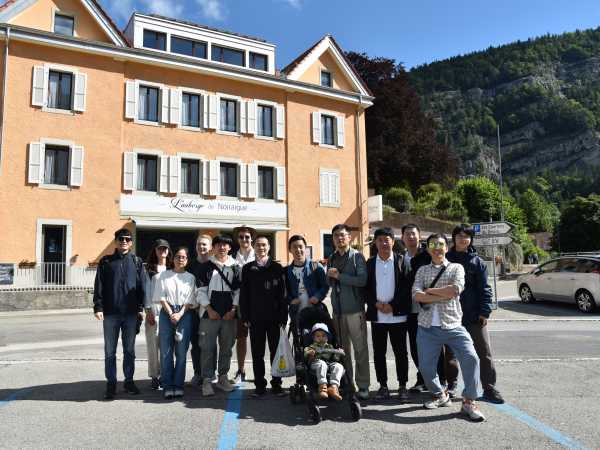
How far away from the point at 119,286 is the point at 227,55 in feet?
65.4

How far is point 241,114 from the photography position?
74.7 ft

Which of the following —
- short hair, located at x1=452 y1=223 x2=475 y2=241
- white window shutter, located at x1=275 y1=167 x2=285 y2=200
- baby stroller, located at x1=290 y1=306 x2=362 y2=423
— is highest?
white window shutter, located at x1=275 y1=167 x2=285 y2=200

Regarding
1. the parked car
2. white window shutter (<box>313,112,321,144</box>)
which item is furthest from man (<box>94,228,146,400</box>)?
white window shutter (<box>313,112,321,144</box>)

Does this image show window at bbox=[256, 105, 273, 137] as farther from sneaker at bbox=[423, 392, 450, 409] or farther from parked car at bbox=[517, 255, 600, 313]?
sneaker at bbox=[423, 392, 450, 409]

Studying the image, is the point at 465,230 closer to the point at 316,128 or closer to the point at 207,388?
the point at 207,388

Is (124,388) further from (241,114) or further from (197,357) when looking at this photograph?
(241,114)

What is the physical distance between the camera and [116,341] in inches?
224

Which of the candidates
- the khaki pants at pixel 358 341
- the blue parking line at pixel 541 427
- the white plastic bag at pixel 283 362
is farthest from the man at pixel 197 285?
the blue parking line at pixel 541 427

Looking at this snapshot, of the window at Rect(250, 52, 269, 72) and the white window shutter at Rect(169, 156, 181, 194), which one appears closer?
the white window shutter at Rect(169, 156, 181, 194)

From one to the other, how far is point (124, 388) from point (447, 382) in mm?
3875

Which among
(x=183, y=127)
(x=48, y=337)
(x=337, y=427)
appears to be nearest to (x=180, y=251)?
(x=337, y=427)

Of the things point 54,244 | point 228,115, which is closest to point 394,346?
point 54,244

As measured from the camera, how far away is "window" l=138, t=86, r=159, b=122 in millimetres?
20938

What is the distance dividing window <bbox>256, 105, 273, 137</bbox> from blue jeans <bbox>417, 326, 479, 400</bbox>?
19.4 metres
